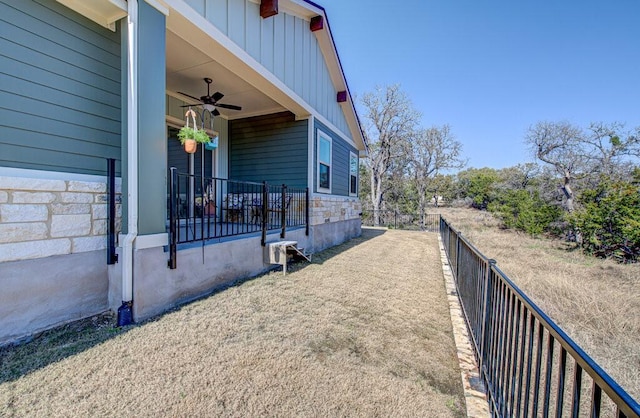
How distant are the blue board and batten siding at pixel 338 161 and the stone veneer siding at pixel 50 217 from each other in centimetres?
484

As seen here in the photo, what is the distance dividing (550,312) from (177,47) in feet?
22.0

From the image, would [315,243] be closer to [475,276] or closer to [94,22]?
[475,276]

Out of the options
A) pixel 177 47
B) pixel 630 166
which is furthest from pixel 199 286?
pixel 630 166

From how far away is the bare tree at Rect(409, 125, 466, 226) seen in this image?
19.3 meters

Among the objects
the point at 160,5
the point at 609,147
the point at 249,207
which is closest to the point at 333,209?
the point at 249,207

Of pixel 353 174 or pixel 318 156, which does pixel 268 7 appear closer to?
pixel 318 156

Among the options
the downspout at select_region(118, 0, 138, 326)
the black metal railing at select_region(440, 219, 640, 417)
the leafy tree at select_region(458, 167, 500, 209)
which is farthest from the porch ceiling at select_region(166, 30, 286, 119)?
the leafy tree at select_region(458, 167, 500, 209)

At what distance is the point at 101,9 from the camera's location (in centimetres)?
282

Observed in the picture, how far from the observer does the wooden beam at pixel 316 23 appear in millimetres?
6332

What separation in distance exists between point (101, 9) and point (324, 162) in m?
5.18

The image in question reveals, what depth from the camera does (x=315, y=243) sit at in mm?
6629

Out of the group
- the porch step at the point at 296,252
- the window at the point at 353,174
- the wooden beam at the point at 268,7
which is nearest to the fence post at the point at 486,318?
the porch step at the point at 296,252

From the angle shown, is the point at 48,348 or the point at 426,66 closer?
the point at 48,348

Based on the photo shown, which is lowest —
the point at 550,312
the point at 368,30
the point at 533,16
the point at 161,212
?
the point at 550,312
